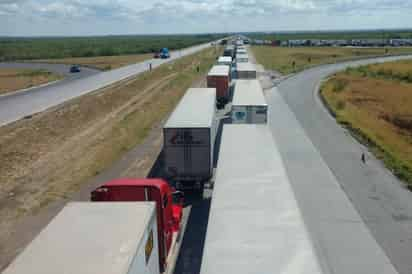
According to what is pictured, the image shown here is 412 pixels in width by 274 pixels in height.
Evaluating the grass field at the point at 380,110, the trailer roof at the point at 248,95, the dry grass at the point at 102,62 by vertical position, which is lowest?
the grass field at the point at 380,110

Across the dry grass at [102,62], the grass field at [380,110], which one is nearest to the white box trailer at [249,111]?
the grass field at [380,110]

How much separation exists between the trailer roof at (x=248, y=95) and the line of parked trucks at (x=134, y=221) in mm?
2305

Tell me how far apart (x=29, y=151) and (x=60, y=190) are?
22.5 feet

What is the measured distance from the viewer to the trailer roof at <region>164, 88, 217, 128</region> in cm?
1509

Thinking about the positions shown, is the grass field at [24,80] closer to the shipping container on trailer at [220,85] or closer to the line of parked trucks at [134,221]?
the shipping container on trailer at [220,85]

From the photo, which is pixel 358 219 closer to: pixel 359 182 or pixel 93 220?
pixel 359 182

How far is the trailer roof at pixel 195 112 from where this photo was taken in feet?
49.5

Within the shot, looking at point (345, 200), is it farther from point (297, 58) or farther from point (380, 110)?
point (297, 58)

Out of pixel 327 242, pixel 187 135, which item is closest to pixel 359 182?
pixel 327 242

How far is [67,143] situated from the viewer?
2334 cm

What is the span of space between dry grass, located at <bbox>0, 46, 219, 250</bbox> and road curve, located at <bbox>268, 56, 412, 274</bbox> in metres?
9.72

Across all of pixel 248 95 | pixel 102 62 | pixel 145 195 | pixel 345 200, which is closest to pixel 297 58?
pixel 102 62

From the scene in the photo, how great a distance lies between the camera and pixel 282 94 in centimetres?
3875

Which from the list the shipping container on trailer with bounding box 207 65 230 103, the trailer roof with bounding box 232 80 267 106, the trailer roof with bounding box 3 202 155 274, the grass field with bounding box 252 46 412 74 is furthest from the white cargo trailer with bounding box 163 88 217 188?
the grass field with bounding box 252 46 412 74
